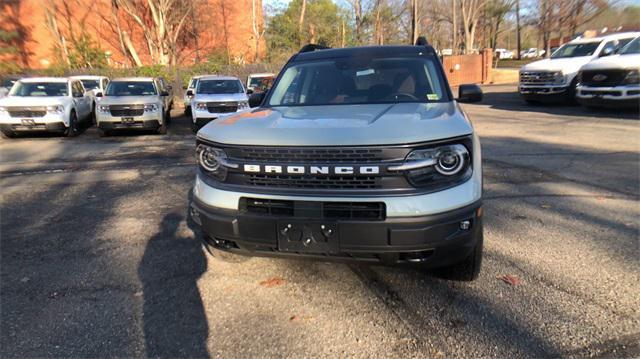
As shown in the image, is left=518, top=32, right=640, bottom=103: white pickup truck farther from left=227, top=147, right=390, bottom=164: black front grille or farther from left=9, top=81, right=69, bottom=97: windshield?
left=227, top=147, right=390, bottom=164: black front grille

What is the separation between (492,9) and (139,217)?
188ft

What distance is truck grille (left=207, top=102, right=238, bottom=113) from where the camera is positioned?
13.4 metres

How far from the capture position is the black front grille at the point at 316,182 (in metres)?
2.84

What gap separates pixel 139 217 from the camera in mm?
5480

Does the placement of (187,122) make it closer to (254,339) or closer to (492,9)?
(254,339)

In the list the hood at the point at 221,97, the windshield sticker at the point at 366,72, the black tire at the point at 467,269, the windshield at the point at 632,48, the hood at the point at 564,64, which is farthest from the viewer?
the hood at the point at 564,64

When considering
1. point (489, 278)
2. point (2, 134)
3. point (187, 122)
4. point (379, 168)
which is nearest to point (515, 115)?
point (187, 122)

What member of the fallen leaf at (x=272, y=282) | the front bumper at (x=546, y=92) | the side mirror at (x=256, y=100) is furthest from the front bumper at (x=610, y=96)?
the fallen leaf at (x=272, y=282)

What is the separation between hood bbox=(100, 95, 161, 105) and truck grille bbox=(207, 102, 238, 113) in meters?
1.53

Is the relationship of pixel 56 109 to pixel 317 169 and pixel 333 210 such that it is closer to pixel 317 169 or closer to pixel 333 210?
pixel 317 169

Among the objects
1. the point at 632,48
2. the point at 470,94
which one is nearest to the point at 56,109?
the point at 470,94

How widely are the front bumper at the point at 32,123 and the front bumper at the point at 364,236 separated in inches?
450

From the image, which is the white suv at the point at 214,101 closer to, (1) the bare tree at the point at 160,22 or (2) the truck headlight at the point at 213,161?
(2) the truck headlight at the point at 213,161

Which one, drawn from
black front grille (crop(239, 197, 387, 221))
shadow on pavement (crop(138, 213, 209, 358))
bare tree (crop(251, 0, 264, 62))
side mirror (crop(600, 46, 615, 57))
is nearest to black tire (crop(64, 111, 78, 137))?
shadow on pavement (crop(138, 213, 209, 358))
